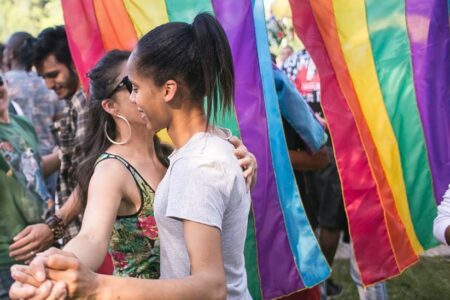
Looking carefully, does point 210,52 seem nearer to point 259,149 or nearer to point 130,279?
point 130,279

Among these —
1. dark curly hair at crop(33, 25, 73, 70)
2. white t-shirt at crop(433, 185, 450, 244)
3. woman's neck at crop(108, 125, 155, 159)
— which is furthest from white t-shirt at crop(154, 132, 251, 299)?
dark curly hair at crop(33, 25, 73, 70)

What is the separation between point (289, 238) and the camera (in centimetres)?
284

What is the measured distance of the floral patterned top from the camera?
1948 millimetres

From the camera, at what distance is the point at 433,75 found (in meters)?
3.07

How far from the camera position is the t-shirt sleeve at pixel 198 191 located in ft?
4.50

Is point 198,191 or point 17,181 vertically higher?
point 198,191

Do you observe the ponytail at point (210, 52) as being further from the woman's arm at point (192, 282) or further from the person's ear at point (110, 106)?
the person's ear at point (110, 106)

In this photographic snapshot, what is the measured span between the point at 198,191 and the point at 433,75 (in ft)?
6.91

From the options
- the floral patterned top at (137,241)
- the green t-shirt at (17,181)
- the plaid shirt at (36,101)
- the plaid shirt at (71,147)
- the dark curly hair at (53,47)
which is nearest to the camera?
the floral patterned top at (137,241)

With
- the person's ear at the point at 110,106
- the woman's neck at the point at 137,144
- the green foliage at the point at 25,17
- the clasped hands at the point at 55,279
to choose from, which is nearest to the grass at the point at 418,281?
the woman's neck at the point at 137,144

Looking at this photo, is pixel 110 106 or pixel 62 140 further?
pixel 62 140

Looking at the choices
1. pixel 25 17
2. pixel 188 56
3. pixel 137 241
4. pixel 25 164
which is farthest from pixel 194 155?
pixel 25 17

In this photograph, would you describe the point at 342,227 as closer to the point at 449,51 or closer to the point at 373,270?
the point at 373,270

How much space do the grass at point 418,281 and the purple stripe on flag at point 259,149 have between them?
6.53 feet
